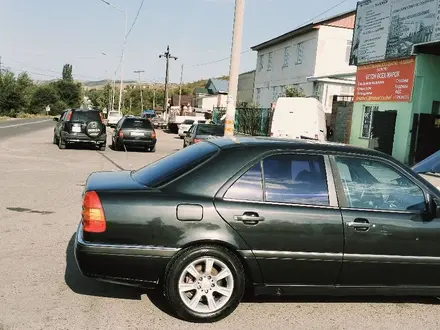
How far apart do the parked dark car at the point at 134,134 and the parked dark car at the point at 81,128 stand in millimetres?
1138

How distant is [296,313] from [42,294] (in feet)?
7.21

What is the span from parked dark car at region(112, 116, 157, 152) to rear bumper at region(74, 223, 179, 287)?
16.4 meters

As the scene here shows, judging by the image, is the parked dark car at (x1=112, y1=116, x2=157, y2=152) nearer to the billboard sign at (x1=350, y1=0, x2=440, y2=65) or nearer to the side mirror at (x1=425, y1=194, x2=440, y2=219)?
the billboard sign at (x1=350, y1=0, x2=440, y2=65)

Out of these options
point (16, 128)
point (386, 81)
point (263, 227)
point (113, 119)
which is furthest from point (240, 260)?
point (113, 119)

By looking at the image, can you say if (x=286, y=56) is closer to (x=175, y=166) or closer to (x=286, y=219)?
(x=175, y=166)

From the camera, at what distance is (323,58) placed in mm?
31953

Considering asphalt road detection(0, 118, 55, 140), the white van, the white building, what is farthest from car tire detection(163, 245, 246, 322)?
the white building

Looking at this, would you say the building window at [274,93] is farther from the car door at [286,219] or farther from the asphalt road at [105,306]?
the car door at [286,219]

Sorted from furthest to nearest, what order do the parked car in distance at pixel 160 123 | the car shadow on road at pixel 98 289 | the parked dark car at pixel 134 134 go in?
the parked car in distance at pixel 160 123 → the parked dark car at pixel 134 134 → the car shadow on road at pixel 98 289

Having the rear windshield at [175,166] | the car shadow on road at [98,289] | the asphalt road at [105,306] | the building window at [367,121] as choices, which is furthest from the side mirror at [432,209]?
the building window at [367,121]

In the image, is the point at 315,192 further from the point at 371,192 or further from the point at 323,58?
the point at 323,58

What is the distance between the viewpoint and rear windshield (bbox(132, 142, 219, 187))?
404cm

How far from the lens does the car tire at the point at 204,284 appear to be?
3781 millimetres

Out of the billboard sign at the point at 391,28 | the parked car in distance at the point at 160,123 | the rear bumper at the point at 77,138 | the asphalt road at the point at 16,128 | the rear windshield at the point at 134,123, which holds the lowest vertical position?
the asphalt road at the point at 16,128
